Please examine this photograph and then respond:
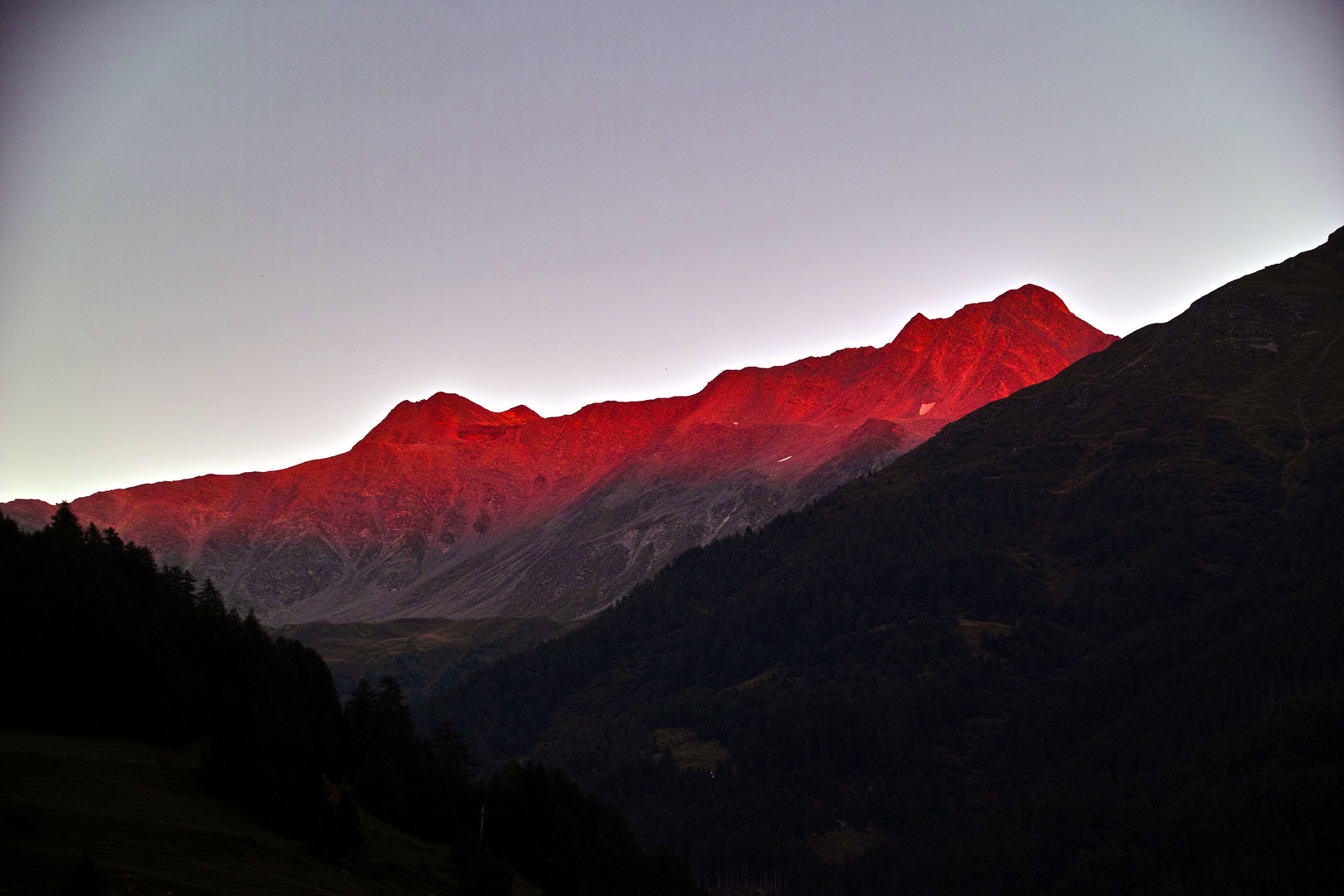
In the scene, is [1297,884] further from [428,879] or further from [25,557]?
[25,557]

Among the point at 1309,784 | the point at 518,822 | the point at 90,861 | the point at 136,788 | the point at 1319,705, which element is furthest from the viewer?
the point at 1319,705

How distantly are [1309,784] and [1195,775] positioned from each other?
24.7 meters

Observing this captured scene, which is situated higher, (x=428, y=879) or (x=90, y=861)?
(x=90, y=861)

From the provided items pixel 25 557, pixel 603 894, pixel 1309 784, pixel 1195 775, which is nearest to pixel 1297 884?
pixel 1309 784

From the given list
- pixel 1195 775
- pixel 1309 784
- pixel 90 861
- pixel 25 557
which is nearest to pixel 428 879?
pixel 90 861

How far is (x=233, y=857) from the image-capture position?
57188mm

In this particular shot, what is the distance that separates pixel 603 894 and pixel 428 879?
2935 cm

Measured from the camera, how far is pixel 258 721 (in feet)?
240

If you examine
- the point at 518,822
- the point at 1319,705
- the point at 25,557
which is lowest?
the point at 1319,705

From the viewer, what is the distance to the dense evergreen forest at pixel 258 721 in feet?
234

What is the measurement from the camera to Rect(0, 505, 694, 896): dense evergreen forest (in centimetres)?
7131

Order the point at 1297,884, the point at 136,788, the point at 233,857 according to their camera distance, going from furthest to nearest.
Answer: the point at 1297,884
the point at 136,788
the point at 233,857

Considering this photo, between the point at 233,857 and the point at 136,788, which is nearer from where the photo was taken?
the point at 233,857

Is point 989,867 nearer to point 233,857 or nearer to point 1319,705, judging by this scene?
point 1319,705
